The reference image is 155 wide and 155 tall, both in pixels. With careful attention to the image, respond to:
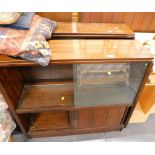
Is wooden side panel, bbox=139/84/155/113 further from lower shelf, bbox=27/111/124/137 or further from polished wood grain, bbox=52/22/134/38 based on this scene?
polished wood grain, bbox=52/22/134/38

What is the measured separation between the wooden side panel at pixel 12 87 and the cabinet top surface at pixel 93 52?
157mm

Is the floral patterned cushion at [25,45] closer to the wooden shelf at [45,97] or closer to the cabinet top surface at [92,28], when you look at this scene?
the cabinet top surface at [92,28]

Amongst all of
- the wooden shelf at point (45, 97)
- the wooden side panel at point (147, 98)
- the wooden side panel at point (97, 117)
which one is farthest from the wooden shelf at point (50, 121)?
the wooden side panel at point (147, 98)

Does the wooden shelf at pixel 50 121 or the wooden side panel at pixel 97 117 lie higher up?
the wooden side panel at pixel 97 117

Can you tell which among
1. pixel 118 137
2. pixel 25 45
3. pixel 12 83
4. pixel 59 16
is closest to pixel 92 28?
pixel 59 16

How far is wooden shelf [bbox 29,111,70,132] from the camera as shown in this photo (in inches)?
48.6

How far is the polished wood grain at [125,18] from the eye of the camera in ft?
3.48

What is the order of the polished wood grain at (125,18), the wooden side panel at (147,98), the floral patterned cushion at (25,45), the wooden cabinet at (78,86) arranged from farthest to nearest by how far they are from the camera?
the wooden side panel at (147,98) → the polished wood grain at (125,18) → the wooden cabinet at (78,86) → the floral patterned cushion at (25,45)

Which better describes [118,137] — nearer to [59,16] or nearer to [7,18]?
[59,16]

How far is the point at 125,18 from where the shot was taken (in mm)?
1099

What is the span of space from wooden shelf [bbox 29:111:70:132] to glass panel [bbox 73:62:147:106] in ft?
1.05

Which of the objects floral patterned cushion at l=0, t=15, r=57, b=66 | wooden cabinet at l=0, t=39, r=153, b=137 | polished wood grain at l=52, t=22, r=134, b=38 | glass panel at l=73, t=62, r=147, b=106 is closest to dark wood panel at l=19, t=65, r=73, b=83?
wooden cabinet at l=0, t=39, r=153, b=137
